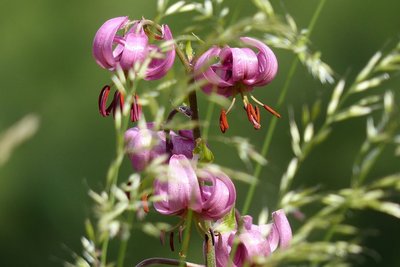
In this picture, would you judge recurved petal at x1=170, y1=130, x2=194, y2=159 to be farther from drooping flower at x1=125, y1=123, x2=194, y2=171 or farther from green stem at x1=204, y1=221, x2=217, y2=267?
green stem at x1=204, y1=221, x2=217, y2=267

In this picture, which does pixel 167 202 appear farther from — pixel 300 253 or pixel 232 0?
pixel 232 0

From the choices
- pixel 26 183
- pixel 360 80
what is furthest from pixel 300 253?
pixel 26 183

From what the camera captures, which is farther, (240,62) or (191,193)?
(240,62)

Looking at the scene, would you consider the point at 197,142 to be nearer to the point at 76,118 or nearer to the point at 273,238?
the point at 273,238

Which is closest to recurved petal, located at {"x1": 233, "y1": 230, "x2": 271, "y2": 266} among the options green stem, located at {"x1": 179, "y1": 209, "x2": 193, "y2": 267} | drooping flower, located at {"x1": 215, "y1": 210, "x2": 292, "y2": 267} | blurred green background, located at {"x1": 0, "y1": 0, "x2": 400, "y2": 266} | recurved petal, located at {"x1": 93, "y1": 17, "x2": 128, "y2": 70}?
drooping flower, located at {"x1": 215, "y1": 210, "x2": 292, "y2": 267}

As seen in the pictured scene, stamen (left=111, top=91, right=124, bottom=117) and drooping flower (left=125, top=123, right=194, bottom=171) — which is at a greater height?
stamen (left=111, top=91, right=124, bottom=117)

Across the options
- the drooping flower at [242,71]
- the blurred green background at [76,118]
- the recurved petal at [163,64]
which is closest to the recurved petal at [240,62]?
the drooping flower at [242,71]

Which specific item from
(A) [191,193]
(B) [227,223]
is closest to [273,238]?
(B) [227,223]
